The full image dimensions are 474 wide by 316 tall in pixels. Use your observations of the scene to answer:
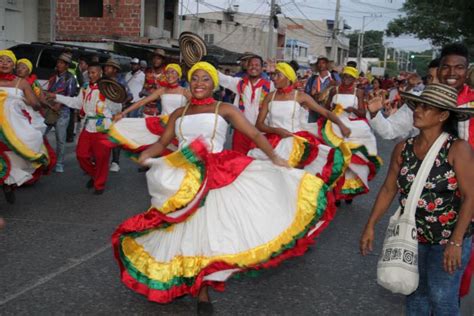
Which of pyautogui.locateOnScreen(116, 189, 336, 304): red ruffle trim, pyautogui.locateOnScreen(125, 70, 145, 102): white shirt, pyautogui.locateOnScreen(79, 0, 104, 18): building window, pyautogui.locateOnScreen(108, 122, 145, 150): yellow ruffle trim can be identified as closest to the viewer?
pyautogui.locateOnScreen(116, 189, 336, 304): red ruffle trim

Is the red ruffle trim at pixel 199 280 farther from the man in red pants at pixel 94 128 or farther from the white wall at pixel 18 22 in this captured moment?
the white wall at pixel 18 22

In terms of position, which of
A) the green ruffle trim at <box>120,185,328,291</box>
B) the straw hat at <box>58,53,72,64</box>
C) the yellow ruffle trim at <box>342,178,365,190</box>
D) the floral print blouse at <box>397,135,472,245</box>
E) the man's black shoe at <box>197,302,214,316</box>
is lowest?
the man's black shoe at <box>197,302,214,316</box>

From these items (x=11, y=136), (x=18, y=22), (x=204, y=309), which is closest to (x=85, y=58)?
(x=18, y=22)

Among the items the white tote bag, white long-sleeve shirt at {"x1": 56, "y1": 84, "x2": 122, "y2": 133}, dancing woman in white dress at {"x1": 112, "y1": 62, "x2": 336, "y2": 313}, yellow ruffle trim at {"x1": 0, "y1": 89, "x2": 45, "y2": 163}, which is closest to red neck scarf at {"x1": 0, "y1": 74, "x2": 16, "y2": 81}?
yellow ruffle trim at {"x1": 0, "y1": 89, "x2": 45, "y2": 163}

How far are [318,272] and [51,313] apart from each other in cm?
237

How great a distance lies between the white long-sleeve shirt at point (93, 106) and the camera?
8766 millimetres

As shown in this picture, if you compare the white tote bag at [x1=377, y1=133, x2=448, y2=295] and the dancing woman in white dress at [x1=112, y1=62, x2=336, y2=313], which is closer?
the white tote bag at [x1=377, y1=133, x2=448, y2=295]

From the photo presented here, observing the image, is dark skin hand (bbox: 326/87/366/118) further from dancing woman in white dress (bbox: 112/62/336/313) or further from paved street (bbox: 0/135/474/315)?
dancing woman in white dress (bbox: 112/62/336/313)

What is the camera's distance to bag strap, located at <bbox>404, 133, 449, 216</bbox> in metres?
3.29

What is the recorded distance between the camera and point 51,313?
438 cm

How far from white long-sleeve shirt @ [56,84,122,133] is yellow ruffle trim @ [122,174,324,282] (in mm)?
4553

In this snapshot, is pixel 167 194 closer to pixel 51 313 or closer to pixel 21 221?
pixel 51 313

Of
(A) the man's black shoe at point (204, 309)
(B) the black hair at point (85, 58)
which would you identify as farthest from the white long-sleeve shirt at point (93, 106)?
(B) the black hair at point (85, 58)

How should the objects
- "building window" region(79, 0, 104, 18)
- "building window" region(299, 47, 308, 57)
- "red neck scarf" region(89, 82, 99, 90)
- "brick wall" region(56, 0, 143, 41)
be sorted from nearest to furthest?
"red neck scarf" region(89, 82, 99, 90) < "brick wall" region(56, 0, 143, 41) < "building window" region(79, 0, 104, 18) < "building window" region(299, 47, 308, 57)
